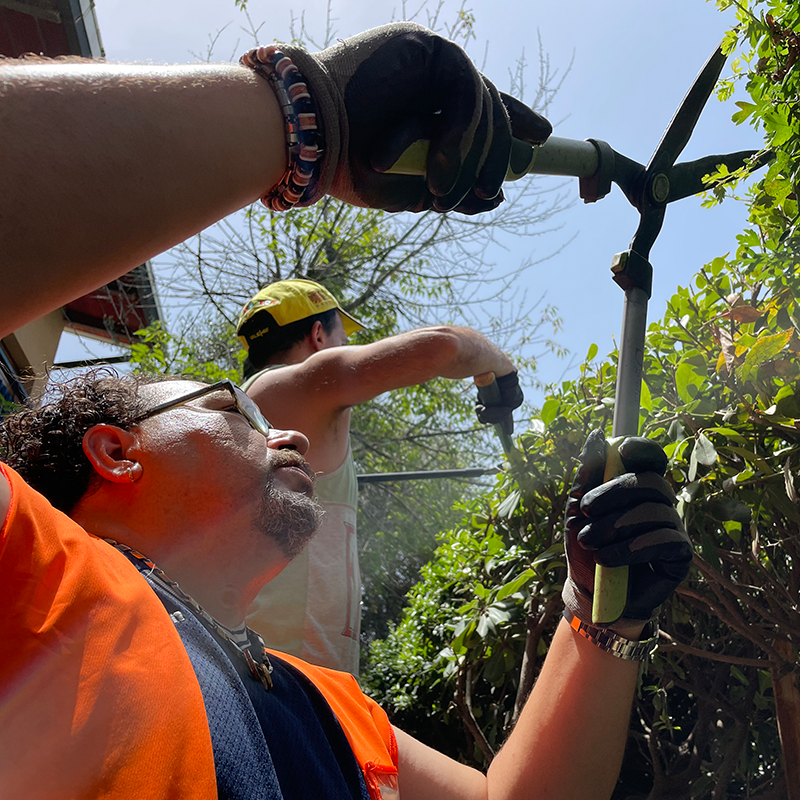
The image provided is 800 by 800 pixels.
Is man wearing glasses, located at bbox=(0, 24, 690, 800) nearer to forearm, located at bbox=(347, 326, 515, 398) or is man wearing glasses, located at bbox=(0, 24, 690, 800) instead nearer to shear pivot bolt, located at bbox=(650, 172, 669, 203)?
shear pivot bolt, located at bbox=(650, 172, 669, 203)

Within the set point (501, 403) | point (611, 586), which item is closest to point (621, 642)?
point (611, 586)

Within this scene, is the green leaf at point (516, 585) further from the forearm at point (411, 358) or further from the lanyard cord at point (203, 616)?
the lanyard cord at point (203, 616)

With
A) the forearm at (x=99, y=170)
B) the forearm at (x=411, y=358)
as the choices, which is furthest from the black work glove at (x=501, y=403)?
the forearm at (x=99, y=170)

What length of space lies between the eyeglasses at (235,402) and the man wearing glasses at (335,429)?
25.0 inches

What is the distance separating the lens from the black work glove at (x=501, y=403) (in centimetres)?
267

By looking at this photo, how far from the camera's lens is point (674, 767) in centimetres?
225

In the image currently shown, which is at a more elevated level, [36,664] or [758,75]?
[758,75]

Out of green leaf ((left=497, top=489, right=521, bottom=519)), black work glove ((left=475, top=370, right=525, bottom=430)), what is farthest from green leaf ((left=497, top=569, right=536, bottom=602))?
black work glove ((left=475, top=370, right=525, bottom=430))

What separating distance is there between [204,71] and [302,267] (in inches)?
367

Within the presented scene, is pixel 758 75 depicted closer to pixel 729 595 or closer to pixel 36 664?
pixel 729 595

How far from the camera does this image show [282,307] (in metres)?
3.04

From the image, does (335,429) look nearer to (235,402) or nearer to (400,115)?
(235,402)

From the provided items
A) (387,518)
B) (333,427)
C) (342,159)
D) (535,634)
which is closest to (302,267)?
(387,518)

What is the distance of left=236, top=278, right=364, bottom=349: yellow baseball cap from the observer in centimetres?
304
